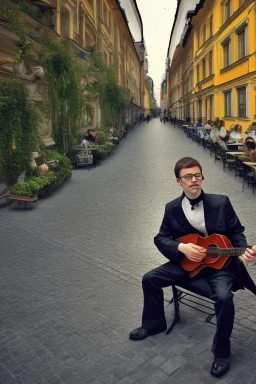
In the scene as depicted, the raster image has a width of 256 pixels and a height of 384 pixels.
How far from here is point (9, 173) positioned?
1103 centimetres

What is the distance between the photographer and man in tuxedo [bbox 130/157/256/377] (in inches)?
144

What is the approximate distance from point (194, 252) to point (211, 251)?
6.9 inches

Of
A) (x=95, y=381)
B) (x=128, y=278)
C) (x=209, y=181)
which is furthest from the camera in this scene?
(x=209, y=181)

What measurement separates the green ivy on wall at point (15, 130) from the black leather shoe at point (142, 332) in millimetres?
7473

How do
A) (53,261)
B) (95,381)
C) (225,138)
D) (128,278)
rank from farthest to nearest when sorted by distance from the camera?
1. (225,138)
2. (53,261)
3. (128,278)
4. (95,381)

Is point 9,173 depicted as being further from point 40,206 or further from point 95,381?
point 95,381

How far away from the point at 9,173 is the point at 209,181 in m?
6.35

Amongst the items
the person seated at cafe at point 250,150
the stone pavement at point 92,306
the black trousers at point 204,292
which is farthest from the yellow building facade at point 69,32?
the black trousers at point 204,292

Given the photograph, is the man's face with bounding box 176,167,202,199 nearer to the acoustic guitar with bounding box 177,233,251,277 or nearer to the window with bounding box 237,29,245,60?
the acoustic guitar with bounding box 177,233,251,277

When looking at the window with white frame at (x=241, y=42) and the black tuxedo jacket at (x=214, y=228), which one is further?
the window with white frame at (x=241, y=42)

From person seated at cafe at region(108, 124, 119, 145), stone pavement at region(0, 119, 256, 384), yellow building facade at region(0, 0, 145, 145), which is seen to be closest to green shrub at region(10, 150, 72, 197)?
stone pavement at region(0, 119, 256, 384)

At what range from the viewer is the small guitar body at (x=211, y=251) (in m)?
3.80

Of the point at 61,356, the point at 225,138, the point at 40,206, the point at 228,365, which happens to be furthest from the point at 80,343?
the point at 225,138

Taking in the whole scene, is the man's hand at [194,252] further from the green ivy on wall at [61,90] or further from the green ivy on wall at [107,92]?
the green ivy on wall at [107,92]
